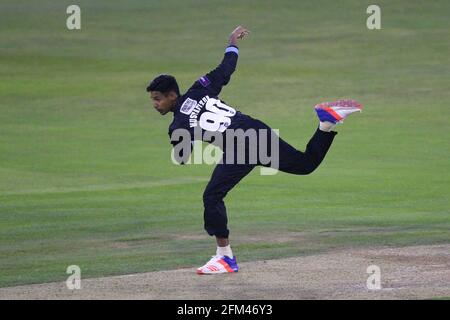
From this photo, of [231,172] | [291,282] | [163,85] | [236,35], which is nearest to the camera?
[291,282]

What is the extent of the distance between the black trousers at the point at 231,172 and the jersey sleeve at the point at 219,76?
57 centimetres

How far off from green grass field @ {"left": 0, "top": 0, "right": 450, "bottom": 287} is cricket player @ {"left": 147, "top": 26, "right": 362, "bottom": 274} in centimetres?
86

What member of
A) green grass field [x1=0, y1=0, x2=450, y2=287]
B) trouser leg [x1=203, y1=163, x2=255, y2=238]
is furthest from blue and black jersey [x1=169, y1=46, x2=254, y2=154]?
green grass field [x1=0, y1=0, x2=450, y2=287]

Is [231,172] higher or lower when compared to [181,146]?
lower

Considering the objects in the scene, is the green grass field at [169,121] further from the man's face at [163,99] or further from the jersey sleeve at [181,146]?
the man's face at [163,99]

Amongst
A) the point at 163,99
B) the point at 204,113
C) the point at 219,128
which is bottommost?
the point at 219,128

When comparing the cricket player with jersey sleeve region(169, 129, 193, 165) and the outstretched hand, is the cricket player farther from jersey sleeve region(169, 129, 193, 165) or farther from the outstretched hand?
the outstretched hand

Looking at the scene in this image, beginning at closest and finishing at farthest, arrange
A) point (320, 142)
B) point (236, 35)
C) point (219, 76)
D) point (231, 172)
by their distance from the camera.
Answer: point (231, 172)
point (320, 142)
point (219, 76)
point (236, 35)

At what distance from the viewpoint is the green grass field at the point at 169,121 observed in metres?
13.6

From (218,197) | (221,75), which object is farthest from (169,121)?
(218,197)

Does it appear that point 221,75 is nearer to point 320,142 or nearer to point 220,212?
point 320,142

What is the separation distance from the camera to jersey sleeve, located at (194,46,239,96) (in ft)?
36.8

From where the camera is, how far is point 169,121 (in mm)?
27859

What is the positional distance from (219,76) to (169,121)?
54.4ft
